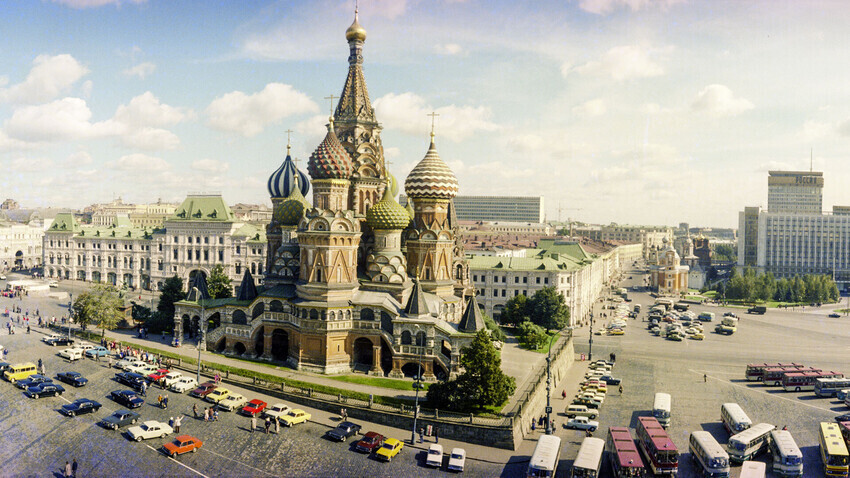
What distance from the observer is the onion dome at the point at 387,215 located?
205 ft

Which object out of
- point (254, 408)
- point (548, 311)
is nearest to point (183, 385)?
point (254, 408)

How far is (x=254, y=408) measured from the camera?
46625 millimetres

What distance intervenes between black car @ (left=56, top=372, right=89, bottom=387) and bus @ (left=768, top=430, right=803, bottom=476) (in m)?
53.8

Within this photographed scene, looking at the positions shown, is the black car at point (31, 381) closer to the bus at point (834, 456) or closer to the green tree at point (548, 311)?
the green tree at point (548, 311)

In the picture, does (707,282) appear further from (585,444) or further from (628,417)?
(585,444)

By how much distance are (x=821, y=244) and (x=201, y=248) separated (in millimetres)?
149665

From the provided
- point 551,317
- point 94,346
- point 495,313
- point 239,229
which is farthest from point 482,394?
point 239,229

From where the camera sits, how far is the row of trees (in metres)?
131

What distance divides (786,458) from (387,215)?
39.1 m

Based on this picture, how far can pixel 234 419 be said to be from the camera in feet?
151

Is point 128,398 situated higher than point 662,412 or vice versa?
point 128,398

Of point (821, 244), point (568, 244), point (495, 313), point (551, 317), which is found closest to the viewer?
point (551, 317)

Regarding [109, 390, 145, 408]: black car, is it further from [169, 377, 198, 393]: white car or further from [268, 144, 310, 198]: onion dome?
[268, 144, 310, 198]: onion dome

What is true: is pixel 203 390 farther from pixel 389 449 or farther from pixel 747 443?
pixel 747 443
